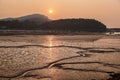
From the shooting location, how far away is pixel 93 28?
104062 millimetres

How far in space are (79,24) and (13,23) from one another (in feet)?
76.9

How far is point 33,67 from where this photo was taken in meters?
14.5

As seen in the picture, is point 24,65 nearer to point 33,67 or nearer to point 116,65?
point 33,67

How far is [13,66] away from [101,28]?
9761 cm

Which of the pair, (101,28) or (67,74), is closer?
(67,74)

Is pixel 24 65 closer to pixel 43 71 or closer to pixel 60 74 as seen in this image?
pixel 43 71

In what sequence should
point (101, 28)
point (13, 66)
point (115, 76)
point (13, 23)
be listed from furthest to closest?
1. point (101, 28)
2. point (13, 23)
3. point (13, 66)
4. point (115, 76)

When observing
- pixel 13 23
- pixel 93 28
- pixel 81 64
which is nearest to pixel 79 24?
pixel 93 28

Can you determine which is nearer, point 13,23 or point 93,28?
point 13,23

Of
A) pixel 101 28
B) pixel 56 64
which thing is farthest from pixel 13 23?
pixel 56 64

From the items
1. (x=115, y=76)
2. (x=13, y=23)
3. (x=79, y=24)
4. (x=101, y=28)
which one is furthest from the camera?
(x=101, y=28)

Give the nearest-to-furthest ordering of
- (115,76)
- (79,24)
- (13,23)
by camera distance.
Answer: (115,76), (13,23), (79,24)

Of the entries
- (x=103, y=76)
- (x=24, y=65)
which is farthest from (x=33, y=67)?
(x=103, y=76)

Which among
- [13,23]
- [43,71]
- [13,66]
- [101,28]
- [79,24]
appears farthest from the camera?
[101,28]
